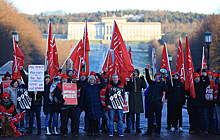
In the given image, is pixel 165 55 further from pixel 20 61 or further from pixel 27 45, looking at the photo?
pixel 27 45

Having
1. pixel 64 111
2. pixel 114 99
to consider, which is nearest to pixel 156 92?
pixel 114 99

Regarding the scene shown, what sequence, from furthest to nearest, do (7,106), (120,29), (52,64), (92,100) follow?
(120,29) → (52,64) → (7,106) → (92,100)

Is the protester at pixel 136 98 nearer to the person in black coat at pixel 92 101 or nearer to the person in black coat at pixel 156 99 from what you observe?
the person in black coat at pixel 156 99

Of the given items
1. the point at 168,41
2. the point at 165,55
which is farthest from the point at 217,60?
the point at 168,41

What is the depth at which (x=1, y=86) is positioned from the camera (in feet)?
41.4

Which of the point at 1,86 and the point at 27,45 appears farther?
the point at 27,45

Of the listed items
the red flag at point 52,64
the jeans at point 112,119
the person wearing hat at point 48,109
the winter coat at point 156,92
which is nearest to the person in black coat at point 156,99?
the winter coat at point 156,92

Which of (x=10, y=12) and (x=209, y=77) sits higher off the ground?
(x=10, y=12)

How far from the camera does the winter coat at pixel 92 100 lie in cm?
1137

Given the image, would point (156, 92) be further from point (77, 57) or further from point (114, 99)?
point (77, 57)

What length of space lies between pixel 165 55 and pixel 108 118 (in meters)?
3.60

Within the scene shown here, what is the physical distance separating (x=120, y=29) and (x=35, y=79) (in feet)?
489

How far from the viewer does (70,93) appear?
11.5m

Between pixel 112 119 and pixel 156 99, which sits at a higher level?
pixel 156 99
